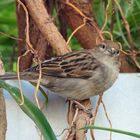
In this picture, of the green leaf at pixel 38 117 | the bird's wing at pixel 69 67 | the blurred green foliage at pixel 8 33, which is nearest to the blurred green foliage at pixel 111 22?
the blurred green foliage at pixel 8 33

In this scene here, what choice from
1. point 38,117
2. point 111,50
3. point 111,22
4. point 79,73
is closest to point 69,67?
point 79,73

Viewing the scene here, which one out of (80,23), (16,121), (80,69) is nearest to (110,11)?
(80,23)

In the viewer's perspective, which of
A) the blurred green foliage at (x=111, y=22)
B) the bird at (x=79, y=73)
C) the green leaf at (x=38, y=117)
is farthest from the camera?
the blurred green foliage at (x=111, y=22)

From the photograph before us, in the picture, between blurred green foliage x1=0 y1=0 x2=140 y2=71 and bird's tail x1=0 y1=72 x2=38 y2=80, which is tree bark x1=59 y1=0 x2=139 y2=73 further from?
bird's tail x1=0 y1=72 x2=38 y2=80

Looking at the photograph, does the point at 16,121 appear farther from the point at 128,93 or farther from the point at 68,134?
the point at 128,93

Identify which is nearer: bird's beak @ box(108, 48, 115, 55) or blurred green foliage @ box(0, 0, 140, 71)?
bird's beak @ box(108, 48, 115, 55)

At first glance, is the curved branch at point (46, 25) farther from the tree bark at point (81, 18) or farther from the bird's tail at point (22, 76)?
the tree bark at point (81, 18)

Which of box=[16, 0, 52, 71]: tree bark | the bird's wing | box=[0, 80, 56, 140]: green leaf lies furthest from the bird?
box=[0, 80, 56, 140]: green leaf

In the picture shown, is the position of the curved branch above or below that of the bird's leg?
above
